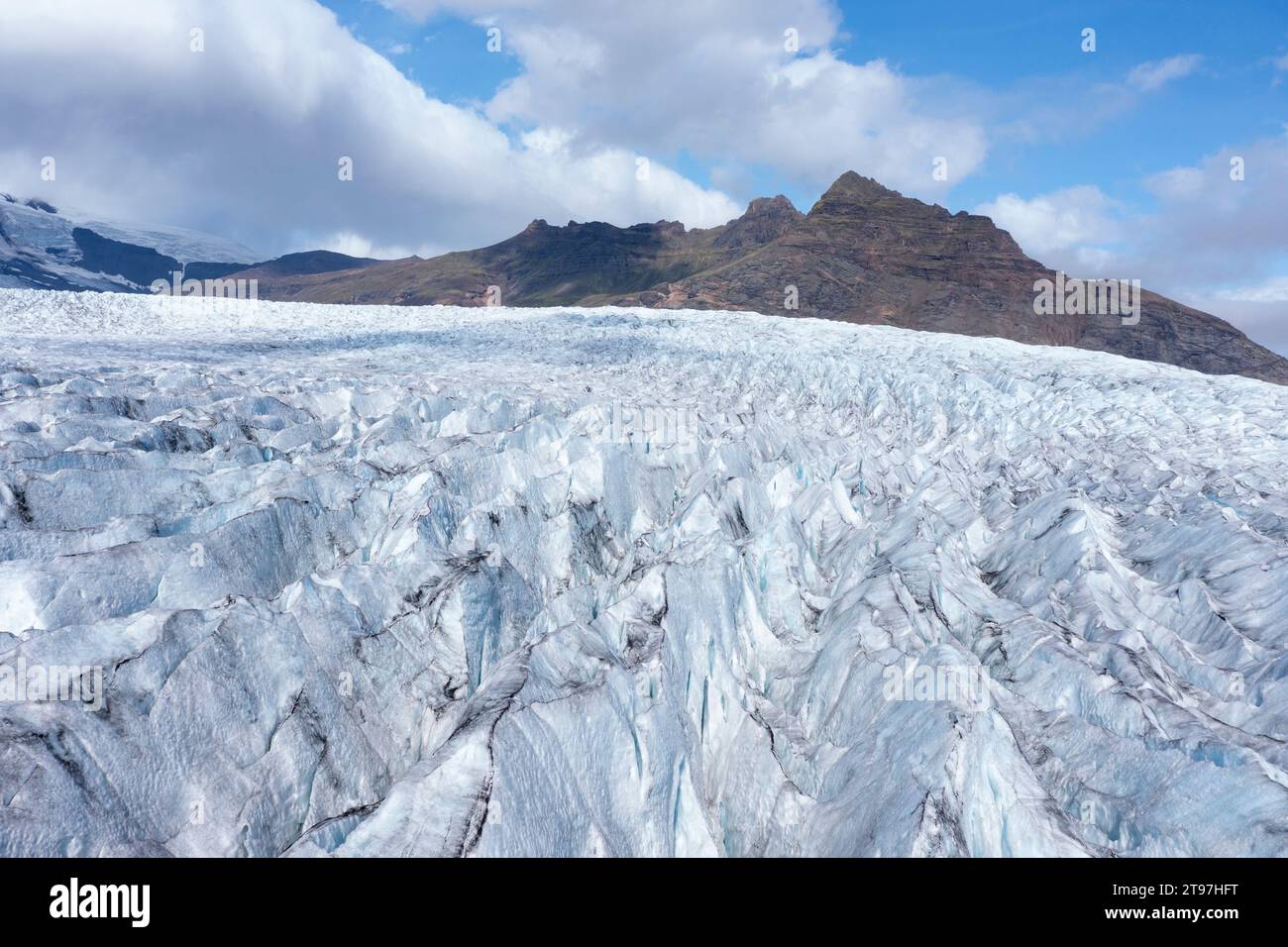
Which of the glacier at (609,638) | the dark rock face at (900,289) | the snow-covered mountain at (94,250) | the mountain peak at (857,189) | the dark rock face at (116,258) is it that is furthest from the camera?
the dark rock face at (116,258)

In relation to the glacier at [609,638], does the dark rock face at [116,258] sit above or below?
above

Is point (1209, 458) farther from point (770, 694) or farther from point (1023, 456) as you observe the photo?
point (770, 694)

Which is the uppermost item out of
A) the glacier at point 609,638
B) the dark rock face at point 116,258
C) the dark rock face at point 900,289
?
the dark rock face at point 116,258

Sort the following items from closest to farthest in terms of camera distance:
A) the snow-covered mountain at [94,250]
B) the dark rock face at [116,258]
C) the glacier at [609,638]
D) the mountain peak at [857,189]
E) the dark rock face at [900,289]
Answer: the glacier at [609,638]
the dark rock face at [900,289]
the mountain peak at [857,189]
the snow-covered mountain at [94,250]
the dark rock face at [116,258]

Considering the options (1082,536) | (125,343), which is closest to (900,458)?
(1082,536)

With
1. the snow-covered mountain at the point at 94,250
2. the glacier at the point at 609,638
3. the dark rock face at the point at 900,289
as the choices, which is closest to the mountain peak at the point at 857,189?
the dark rock face at the point at 900,289

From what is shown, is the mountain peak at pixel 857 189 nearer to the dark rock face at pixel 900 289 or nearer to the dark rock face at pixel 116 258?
the dark rock face at pixel 900 289

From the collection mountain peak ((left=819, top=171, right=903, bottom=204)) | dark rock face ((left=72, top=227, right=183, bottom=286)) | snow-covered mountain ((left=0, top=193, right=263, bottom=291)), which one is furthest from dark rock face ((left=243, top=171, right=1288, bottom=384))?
dark rock face ((left=72, top=227, right=183, bottom=286))
